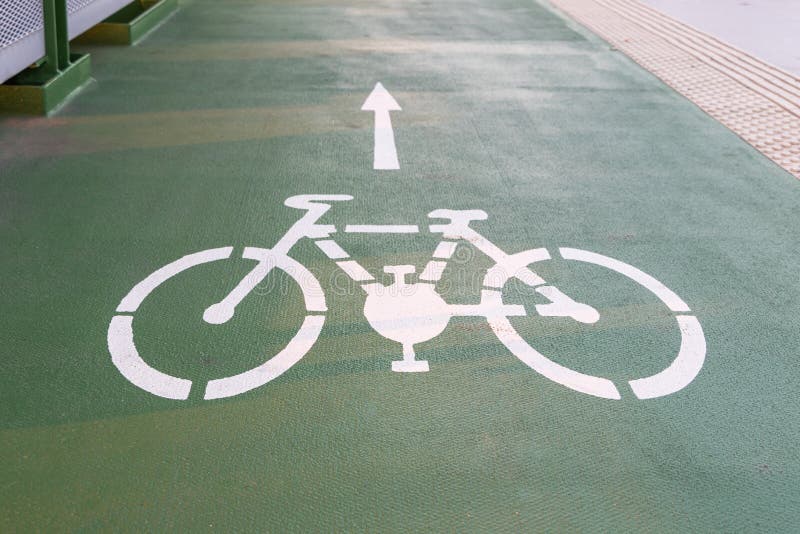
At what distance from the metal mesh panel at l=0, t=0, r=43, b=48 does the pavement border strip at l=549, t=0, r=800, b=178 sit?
5.53m

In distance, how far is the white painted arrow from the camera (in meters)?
5.89

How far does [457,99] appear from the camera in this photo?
7.39 meters

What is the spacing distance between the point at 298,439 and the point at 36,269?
1.93 m

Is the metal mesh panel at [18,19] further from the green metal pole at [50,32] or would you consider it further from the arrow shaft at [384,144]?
the arrow shaft at [384,144]

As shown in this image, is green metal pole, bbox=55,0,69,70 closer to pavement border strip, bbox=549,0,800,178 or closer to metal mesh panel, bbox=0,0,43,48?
metal mesh panel, bbox=0,0,43,48

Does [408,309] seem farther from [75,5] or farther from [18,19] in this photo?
[75,5]

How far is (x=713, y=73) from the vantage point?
8664 mm

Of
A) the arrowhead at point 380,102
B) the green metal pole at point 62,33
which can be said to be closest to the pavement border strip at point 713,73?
the arrowhead at point 380,102

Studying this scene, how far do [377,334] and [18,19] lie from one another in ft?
13.3

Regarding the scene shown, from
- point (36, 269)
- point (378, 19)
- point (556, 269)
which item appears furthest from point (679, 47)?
point (36, 269)

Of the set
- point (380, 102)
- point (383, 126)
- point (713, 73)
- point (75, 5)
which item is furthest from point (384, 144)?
point (713, 73)

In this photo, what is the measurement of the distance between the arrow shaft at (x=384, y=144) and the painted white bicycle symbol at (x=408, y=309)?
40.5 inches

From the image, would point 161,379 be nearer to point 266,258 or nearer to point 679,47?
point 266,258

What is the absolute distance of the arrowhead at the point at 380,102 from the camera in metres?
7.07
